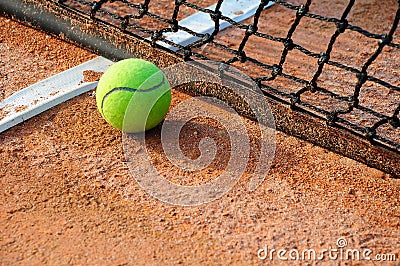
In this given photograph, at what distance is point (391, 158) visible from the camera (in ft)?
A: 8.84

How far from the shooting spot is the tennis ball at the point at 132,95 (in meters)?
2.71

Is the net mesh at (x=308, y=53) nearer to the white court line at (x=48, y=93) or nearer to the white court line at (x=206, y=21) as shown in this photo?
the white court line at (x=206, y=21)

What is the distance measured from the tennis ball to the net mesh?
1.49ft

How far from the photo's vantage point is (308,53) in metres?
2.82

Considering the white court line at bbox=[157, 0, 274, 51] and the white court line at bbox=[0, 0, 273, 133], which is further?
the white court line at bbox=[157, 0, 274, 51]

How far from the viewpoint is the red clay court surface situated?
230cm

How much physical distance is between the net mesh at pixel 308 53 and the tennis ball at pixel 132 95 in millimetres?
453

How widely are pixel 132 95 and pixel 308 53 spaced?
0.87 m

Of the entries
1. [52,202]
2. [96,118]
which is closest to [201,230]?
[52,202]

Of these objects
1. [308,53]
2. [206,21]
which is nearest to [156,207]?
[308,53]

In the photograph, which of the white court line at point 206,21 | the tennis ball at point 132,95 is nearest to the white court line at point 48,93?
the white court line at point 206,21

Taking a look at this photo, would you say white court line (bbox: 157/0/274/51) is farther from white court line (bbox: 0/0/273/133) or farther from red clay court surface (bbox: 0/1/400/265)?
red clay court surface (bbox: 0/1/400/265)

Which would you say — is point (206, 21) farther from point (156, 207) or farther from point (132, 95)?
point (156, 207)

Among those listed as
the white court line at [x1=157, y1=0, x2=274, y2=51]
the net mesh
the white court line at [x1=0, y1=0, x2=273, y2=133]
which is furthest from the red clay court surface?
the white court line at [x1=157, y1=0, x2=274, y2=51]
